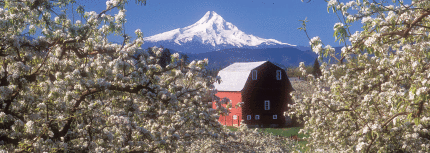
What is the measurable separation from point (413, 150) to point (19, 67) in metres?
9.15

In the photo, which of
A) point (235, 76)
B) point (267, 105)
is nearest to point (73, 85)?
point (235, 76)

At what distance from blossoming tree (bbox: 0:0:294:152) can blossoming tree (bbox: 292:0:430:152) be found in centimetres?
389

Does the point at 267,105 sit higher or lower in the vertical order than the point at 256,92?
lower

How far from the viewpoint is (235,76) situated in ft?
126

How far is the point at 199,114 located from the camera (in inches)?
354

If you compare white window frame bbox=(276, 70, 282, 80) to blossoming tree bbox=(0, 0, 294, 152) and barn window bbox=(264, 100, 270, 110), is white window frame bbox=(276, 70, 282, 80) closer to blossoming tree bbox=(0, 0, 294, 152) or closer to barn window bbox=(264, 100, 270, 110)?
barn window bbox=(264, 100, 270, 110)

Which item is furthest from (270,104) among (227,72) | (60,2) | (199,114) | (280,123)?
(60,2)

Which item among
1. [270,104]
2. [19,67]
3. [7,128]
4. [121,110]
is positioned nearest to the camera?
[19,67]

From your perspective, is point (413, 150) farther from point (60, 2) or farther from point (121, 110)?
point (60, 2)

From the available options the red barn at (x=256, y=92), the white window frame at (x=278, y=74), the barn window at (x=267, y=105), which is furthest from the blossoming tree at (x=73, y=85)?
the white window frame at (x=278, y=74)

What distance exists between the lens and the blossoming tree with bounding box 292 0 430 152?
5547mm

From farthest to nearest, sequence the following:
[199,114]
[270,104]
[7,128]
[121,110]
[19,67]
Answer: [270,104], [199,114], [121,110], [7,128], [19,67]

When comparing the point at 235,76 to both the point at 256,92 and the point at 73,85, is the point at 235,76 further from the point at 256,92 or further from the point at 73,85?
the point at 73,85

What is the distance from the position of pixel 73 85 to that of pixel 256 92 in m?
32.1
